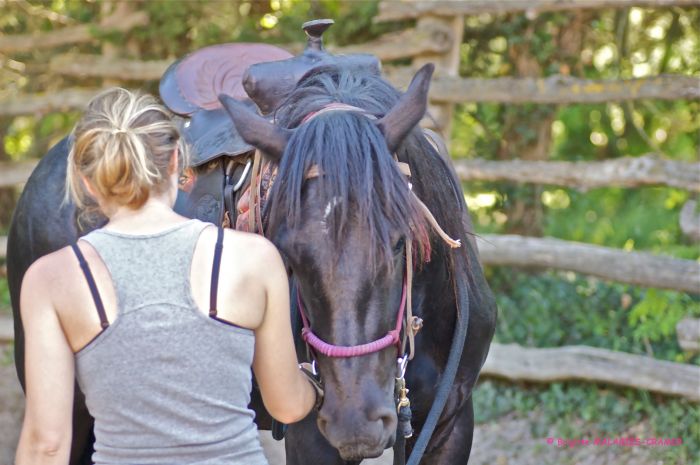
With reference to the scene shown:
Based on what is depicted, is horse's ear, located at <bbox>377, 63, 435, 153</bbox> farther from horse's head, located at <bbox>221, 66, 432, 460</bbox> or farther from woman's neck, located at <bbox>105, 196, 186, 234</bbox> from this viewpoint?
woman's neck, located at <bbox>105, 196, 186, 234</bbox>

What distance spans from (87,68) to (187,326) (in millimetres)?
5666

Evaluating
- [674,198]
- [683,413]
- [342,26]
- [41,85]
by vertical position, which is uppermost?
[342,26]

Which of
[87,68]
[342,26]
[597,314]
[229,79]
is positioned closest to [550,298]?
[597,314]

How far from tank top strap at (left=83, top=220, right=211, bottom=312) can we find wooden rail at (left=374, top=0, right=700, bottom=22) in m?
4.11

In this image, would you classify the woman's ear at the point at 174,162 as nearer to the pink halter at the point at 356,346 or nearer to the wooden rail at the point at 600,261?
the pink halter at the point at 356,346

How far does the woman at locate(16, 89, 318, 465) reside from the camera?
177 centimetres

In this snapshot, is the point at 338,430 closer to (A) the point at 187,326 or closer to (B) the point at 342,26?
(A) the point at 187,326

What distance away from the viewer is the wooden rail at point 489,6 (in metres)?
5.31

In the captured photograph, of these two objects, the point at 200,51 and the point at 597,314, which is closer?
the point at 200,51

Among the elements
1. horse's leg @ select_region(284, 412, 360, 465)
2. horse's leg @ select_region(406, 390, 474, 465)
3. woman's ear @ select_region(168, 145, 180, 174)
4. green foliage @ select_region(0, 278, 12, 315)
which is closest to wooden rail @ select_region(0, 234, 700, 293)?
horse's leg @ select_region(406, 390, 474, 465)

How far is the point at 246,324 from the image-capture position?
72.6 inches

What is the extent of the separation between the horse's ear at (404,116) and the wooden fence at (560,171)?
307 centimetres

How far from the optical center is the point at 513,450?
494 cm

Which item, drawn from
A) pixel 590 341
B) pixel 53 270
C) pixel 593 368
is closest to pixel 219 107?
pixel 53 270
